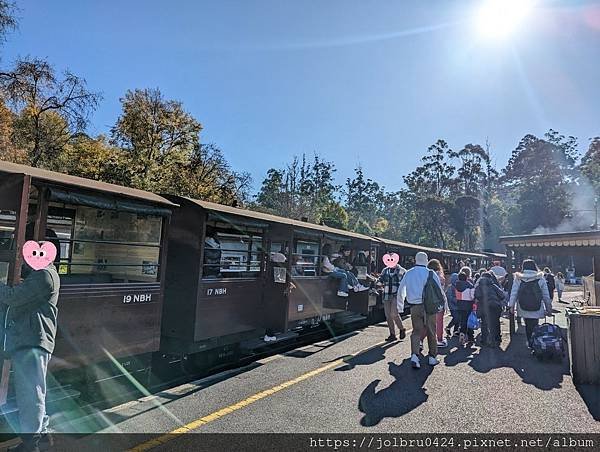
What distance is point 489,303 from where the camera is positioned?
890 centimetres

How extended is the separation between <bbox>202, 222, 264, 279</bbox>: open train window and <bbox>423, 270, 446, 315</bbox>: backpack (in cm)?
295

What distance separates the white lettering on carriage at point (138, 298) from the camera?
17.9ft

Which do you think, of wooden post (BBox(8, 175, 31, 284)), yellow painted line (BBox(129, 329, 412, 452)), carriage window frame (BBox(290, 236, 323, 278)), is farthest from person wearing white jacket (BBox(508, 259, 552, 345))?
wooden post (BBox(8, 175, 31, 284))

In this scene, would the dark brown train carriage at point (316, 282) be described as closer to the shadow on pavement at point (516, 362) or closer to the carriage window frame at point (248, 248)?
the carriage window frame at point (248, 248)

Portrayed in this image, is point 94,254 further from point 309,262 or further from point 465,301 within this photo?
point 465,301

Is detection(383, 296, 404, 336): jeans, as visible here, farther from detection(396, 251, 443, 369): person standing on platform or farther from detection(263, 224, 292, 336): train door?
detection(263, 224, 292, 336): train door

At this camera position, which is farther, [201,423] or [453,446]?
[201,423]

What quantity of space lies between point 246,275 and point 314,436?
404 centimetres

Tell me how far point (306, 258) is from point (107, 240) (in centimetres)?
466

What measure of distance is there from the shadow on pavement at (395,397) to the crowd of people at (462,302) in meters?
0.45

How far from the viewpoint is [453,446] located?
415 centimetres

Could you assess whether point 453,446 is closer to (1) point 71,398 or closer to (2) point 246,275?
(1) point 71,398

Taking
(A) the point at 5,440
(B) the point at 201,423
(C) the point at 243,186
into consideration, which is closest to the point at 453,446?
(B) the point at 201,423

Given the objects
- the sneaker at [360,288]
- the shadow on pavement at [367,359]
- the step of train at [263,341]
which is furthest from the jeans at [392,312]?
the step of train at [263,341]
